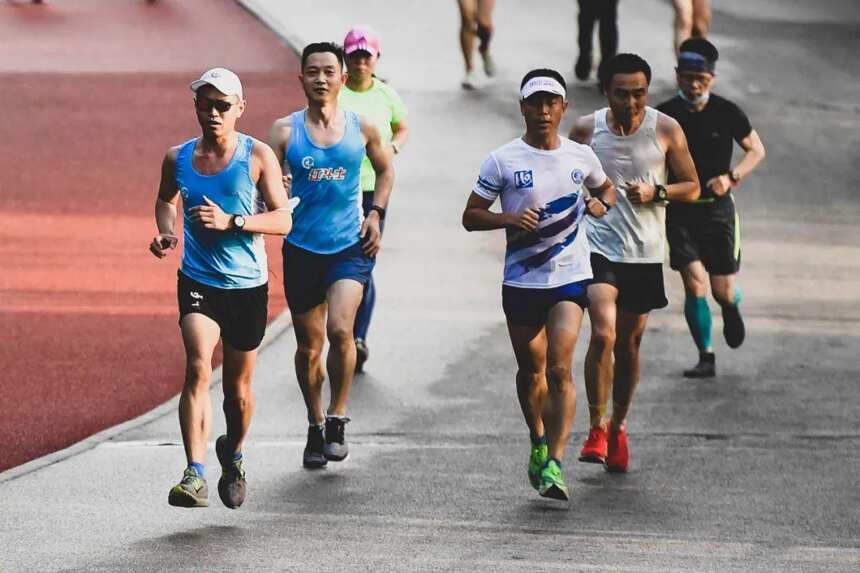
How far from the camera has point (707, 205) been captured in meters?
14.0

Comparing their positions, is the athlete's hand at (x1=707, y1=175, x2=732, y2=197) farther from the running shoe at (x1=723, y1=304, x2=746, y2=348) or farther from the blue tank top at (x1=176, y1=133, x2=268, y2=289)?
the blue tank top at (x1=176, y1=133, x2=268, y2=289)

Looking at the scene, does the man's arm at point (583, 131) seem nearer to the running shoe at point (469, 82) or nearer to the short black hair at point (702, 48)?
the short black hair at point (702, 48)

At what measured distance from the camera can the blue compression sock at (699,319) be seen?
13.9 m

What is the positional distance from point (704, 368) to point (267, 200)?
506cm

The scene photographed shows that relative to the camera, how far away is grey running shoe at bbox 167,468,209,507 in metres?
9.41

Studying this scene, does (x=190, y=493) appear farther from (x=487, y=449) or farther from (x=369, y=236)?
(x=487, y=449)

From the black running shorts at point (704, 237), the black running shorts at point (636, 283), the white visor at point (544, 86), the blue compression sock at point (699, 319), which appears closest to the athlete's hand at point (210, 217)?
the white visor at point (544, 86)

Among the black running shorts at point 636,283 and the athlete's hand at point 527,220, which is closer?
the athlete's hand at point 527,220

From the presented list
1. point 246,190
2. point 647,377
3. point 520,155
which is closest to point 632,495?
point 520,155

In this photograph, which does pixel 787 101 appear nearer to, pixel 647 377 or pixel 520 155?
pixel 647 377

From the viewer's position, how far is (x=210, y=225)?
9.48 metres

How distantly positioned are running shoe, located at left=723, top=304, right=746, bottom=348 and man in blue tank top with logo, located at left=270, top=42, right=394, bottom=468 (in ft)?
12.2

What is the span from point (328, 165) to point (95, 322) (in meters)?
5.28

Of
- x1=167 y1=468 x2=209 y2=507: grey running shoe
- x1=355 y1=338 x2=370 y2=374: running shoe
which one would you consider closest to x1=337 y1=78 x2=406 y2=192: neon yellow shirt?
x1=355 y1=338 x2=370 y2=374: running shoe
